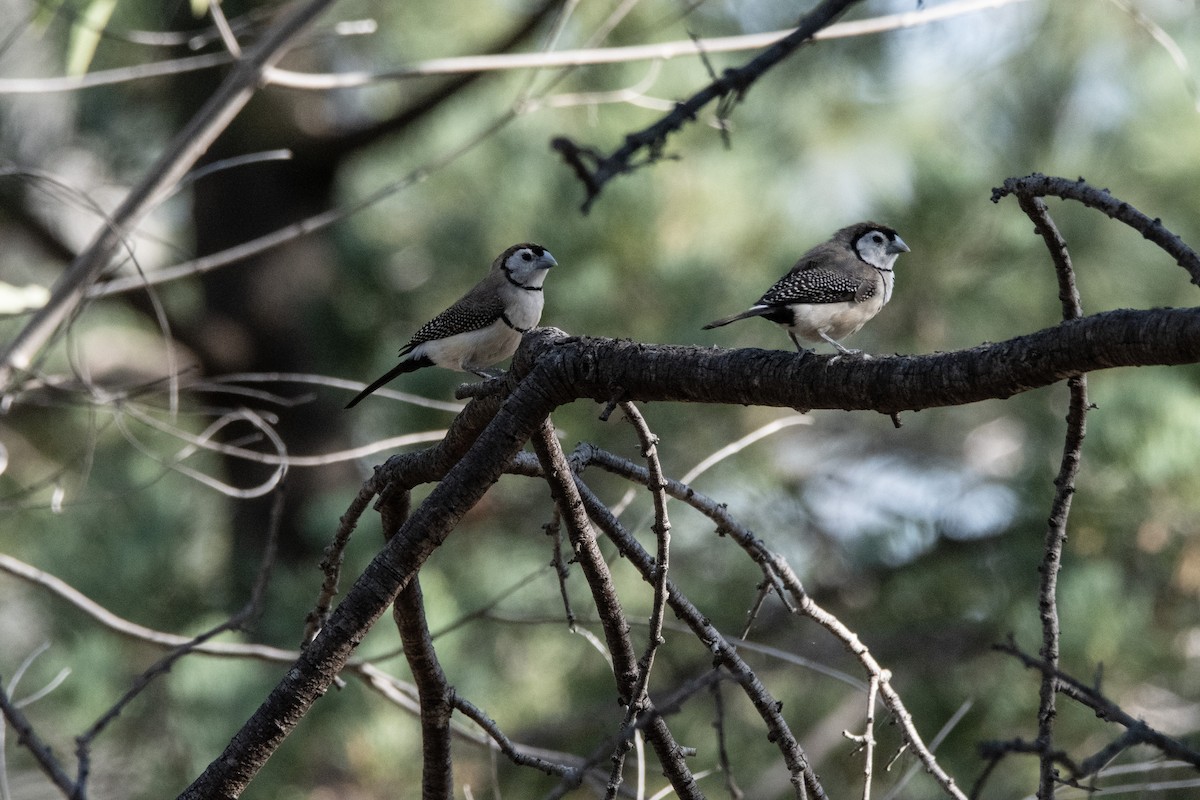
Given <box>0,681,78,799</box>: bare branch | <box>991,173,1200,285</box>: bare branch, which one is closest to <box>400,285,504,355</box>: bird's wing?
<box>991,173,1200,285</box>: bare branch

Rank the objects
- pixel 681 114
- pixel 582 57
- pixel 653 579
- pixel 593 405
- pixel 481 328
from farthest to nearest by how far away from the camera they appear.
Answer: pixel 593 405 < pixel 481 328 < pixel 582 57 < pixel 681 114 < pixel 653 579

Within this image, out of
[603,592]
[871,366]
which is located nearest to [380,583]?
[603,592]

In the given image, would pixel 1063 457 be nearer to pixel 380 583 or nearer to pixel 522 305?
pixel 380 583

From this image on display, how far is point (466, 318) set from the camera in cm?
407

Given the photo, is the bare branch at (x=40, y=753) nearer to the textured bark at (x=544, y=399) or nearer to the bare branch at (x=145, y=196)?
the textured bark at (x=544, y=399)

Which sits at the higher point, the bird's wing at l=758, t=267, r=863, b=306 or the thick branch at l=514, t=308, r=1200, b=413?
the bird's wing at l=758, t=267, r=863, b=306

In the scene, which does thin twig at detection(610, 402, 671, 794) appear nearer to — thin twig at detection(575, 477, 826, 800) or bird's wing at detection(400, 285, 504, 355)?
thin twig at detection(575, 477, 826, 800)

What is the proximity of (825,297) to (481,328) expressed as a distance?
1.34m

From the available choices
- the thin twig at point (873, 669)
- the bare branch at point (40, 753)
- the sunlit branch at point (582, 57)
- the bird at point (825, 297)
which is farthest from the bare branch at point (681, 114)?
the bare branch at point (40, 753)

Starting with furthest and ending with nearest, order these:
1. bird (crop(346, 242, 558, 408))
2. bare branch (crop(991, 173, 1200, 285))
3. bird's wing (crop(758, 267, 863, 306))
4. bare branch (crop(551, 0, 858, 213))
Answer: bird (crop(346, 242, 558, 408)) → bird's wing (crop(758, 267, 863, 306)) → bare branch (crop(551, 0, 858, 213)) → bare branch (crop(991, 173, 1200, 285))

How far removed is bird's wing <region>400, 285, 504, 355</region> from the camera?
4.04 meters

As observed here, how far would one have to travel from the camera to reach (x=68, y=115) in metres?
6.48

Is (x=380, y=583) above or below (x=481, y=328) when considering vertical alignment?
below

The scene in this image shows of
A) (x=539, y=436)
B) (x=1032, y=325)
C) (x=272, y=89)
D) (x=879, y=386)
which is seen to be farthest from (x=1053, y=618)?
(x=272, y=89)
